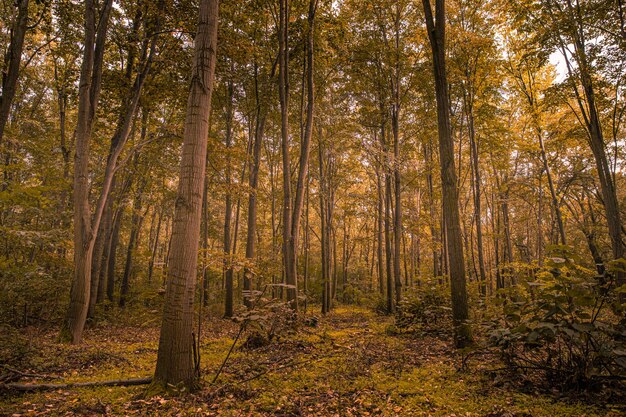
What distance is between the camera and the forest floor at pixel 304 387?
3160 millimetres

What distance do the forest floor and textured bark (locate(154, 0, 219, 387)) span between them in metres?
0.35

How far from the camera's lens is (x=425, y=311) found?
326 inches

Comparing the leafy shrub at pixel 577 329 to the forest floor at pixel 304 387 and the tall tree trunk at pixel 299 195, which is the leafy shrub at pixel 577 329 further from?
the tall tree trunk at pixel 299 195

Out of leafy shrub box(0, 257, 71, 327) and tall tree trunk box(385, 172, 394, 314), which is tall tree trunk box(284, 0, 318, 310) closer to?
tall tree trunk box(385, 172, 394, 314)

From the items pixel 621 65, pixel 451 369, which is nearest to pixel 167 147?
pixel 451 369

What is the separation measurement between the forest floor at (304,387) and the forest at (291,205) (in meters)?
0.04

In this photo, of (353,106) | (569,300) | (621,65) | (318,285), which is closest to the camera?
(569,300)

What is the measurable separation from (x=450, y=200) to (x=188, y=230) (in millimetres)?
4844

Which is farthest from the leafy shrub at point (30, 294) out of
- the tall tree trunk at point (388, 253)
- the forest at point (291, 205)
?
the tall tree trunk at point (388, 253)

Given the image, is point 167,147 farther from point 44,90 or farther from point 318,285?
point 318,285

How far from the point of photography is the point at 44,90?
52.2ft

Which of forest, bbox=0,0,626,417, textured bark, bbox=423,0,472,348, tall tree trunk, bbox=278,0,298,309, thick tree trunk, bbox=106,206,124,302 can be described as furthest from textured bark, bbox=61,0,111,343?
thick tree trunk, bbox=106,206,124,302

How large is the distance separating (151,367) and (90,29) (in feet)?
23.2

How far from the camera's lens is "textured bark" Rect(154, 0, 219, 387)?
11.5 feet
